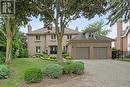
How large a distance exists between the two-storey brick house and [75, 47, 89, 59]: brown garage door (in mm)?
12158

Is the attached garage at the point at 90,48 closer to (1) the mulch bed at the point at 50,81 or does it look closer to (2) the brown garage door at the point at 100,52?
(2) the brown garage door at the point at 100,52

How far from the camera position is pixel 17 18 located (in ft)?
97.9

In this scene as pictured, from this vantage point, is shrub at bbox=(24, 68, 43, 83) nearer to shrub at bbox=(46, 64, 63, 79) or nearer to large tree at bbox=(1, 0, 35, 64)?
shrub at bbox=(46, 64, 63, 79)

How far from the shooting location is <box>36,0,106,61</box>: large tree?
2645cm

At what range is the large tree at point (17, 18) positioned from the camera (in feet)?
91.3

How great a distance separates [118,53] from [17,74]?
37.4 meters

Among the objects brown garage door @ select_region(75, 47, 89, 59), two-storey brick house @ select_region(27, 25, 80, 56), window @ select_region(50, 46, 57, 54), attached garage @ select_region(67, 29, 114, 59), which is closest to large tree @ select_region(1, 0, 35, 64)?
attached garage @ select_region(67, 29, 114, 59)

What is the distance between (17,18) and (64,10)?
4926 mm

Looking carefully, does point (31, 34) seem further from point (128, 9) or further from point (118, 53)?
point (128, 9)

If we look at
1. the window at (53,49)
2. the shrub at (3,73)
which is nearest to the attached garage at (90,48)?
the window at (53,49)

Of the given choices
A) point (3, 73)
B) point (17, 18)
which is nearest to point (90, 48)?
point (17, 18)

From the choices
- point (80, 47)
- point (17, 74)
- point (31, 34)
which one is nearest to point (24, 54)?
point (80, 47)

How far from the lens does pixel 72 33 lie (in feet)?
226

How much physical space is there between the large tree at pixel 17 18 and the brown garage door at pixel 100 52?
86.9 ft
